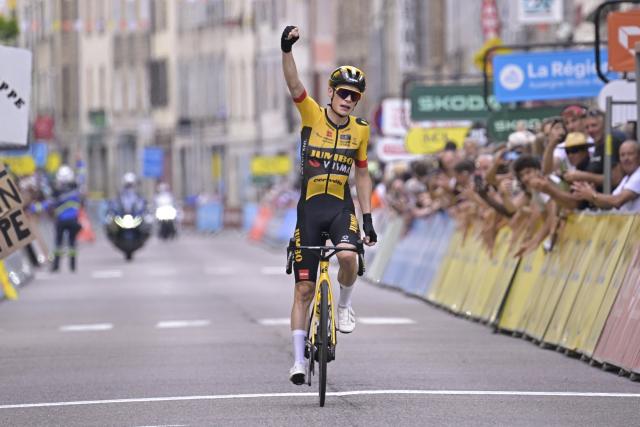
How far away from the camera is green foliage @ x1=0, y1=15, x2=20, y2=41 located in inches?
1681

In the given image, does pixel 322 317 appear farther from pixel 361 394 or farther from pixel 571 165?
pixel 571 165

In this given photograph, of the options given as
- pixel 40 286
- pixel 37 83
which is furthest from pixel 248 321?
pixel 37 83

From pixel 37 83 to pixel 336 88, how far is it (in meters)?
98.5

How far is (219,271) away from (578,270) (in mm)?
20952

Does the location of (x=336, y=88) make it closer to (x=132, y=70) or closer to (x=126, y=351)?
(x=126, y=351)

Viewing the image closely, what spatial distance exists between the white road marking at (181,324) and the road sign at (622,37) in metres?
5.32

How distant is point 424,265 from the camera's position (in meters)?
27.6

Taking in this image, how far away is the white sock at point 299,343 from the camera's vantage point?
13555 mm

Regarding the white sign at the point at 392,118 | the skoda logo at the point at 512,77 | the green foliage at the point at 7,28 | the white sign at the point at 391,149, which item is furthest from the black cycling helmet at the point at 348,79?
the green foliage at the point at 7,28

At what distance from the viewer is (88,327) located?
72.8 feet

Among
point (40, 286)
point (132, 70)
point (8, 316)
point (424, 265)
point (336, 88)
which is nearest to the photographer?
point (336, 88)

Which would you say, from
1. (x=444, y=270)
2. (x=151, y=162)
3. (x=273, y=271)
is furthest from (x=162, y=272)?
(x=151, y=162)

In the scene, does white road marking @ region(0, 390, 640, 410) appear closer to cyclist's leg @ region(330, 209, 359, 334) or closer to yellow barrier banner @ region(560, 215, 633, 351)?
cyclist's leg @ region(330, 209, 359, 334)

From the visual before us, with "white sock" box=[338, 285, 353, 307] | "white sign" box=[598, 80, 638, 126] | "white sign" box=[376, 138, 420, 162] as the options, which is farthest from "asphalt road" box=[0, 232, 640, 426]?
"white sign" box=[376, 138, 420, 162]
